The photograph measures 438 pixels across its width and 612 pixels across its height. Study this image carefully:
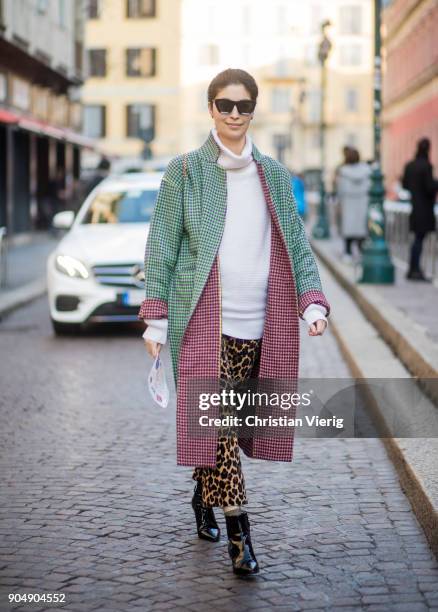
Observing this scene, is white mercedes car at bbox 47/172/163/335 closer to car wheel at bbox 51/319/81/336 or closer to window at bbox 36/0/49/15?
car wheel at bbox 51/319/81/336

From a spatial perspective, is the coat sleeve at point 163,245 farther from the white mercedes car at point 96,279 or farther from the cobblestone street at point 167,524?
the white mercedes car at point 96,279

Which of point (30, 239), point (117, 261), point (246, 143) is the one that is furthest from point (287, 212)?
point (30, 239)

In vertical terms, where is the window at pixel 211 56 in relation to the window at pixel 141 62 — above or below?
above

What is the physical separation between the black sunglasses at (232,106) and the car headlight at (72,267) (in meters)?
8.05

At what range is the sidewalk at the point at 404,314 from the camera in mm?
9500

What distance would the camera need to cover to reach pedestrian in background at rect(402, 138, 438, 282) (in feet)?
57.6

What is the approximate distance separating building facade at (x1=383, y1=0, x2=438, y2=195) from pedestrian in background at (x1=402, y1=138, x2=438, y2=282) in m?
27.3

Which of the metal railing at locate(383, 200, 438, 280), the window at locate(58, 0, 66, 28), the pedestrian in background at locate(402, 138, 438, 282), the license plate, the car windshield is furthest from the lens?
the window at locate(58, 0, 66, 28)

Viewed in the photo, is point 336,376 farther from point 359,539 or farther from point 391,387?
point 359,539

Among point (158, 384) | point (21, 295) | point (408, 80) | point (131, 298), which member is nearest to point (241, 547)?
point (158, 384)

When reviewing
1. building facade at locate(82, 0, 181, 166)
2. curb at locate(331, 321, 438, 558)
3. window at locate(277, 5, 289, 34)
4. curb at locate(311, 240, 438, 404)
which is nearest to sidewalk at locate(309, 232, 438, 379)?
curb at locate(311, 240, 438, 404)

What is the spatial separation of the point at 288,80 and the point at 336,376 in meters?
82.3

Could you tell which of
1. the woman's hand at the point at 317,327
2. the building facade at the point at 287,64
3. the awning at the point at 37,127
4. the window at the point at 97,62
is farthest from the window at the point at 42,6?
the building facade at the point at 287,64

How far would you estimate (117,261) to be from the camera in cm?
1298
